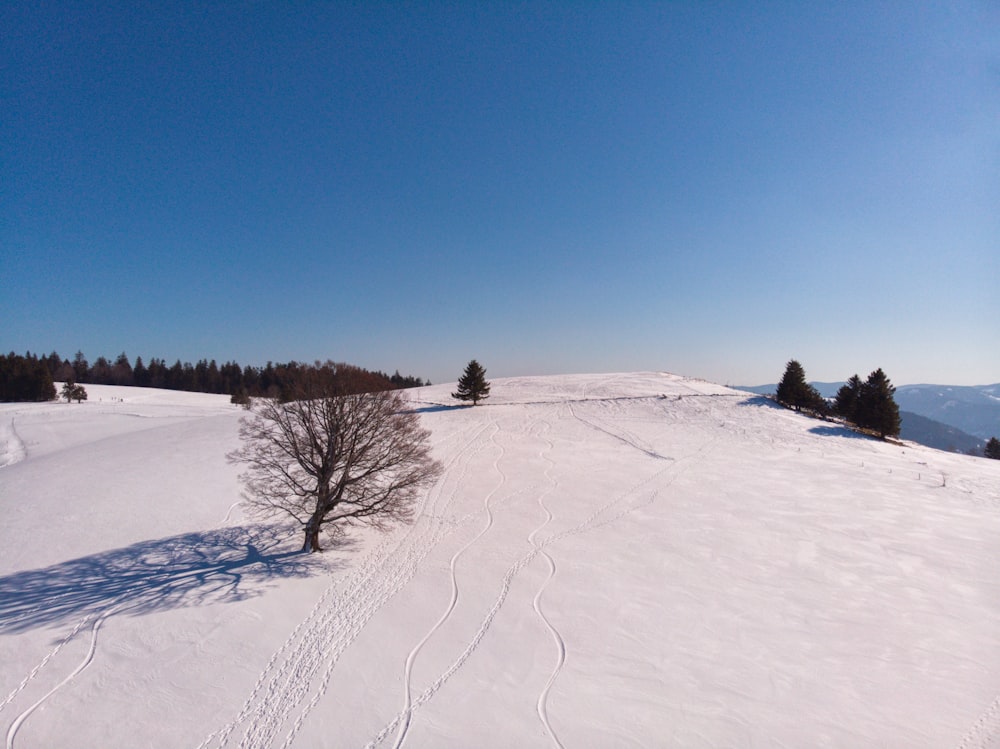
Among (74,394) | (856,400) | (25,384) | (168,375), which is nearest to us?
(856,400)

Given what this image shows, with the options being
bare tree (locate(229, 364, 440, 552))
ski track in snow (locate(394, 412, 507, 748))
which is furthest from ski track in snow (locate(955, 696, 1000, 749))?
bare tree (locate(229, 364, 440, 552))

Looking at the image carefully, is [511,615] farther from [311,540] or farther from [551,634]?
[311,540]

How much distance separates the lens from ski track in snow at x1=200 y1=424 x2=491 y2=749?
739cm

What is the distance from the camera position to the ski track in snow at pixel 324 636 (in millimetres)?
7391

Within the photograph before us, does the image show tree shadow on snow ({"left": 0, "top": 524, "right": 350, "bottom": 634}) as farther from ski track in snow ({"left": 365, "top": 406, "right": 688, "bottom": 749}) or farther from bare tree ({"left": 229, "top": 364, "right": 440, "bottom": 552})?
ski track in snow ({"left": 365, "top": 406, "right": 688, "bottom": 749})

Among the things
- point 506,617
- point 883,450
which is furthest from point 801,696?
point 883,450

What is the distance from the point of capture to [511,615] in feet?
34.9

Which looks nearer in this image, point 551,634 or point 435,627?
point 551,634

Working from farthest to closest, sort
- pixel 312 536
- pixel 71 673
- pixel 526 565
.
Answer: pixel 312 536 → pixel 526 565 → pixel 71 673

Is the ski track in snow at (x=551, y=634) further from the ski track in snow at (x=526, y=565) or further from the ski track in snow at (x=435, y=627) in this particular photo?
the ski track in snow at (x=435, y=627)

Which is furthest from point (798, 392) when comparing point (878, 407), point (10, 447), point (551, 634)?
point (10, 447)

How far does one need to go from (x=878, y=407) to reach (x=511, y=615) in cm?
4151

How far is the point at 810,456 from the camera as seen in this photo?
28594 mm

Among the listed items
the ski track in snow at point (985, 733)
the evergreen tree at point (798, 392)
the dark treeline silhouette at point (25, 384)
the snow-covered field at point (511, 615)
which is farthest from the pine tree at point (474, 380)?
the dark treeline silhouette at point (25, 384)
